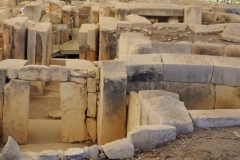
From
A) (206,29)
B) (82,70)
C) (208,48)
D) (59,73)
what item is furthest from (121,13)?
(59,73)

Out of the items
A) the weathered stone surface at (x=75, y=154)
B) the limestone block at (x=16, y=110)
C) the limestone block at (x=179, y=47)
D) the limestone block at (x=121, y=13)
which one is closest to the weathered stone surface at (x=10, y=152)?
the weathered stone surface at (x=75, y=154)

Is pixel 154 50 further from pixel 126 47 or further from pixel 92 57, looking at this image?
pixel 92 57

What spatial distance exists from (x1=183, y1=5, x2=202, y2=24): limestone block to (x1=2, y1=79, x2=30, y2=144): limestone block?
692cm

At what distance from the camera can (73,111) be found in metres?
9.20

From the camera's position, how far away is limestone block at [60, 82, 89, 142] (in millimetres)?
9090

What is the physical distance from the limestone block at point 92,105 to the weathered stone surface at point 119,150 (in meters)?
3.76

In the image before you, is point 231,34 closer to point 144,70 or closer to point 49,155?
point 144,70

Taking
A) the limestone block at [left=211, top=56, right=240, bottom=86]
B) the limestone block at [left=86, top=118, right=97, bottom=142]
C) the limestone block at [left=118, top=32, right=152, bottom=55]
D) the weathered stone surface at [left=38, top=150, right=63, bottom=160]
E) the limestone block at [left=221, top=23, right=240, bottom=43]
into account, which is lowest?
the limestone block at [left=86, top=118, right=97, bottom=142]

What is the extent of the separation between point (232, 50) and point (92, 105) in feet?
10.8

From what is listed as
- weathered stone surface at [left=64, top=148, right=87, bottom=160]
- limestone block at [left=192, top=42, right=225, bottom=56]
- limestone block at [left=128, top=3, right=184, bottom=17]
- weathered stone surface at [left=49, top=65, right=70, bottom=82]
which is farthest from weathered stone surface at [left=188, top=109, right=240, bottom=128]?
limestone block at [left=128, top=3, right=184, bottom=17]

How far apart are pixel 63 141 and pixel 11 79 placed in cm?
163

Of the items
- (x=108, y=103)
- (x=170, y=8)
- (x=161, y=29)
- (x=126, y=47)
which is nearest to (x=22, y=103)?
(x=108, y=103)

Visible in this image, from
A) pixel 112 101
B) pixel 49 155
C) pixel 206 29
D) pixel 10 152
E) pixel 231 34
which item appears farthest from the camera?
pixel 206 29

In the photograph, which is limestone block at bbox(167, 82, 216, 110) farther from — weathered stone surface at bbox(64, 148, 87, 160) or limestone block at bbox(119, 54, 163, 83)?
weathered stone surface at bbox(64, 148, 87, 160)
